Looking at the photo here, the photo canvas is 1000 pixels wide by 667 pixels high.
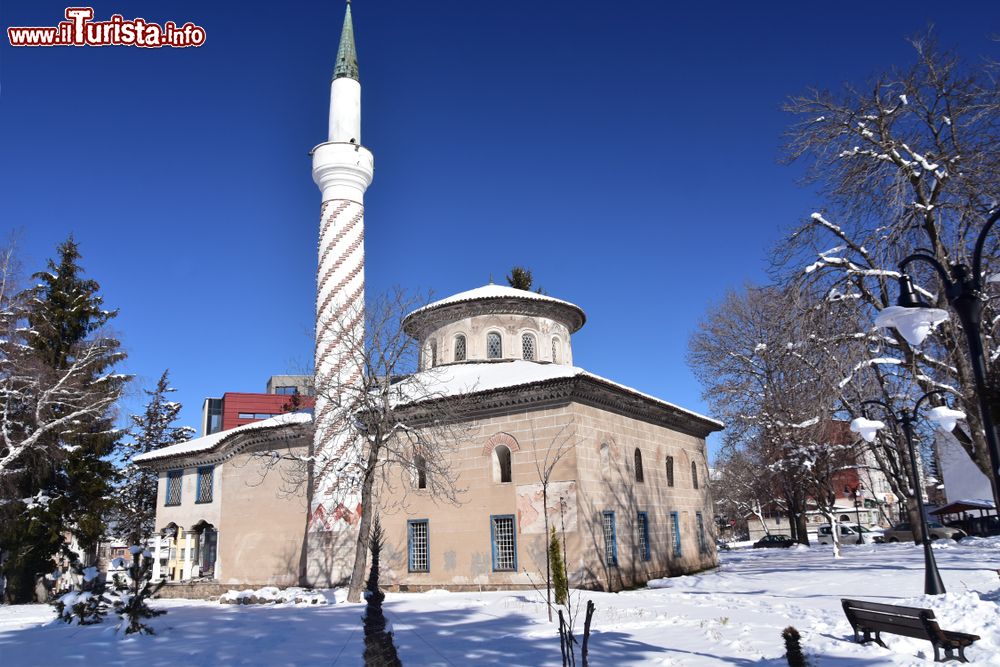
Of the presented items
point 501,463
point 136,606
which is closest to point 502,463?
point 501,463

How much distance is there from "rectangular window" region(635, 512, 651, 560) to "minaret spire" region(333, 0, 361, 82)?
17130mm

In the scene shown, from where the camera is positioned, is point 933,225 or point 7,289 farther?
point 7,289

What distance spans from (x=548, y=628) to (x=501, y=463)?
7.85 meters

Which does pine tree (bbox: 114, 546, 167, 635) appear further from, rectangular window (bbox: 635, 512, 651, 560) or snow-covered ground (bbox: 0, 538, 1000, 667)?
rectangular window (bbox: 635, 512, 651, 560)

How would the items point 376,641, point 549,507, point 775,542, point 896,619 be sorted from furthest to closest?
point 775,542, point 549,507, point 896,619, point 376,641

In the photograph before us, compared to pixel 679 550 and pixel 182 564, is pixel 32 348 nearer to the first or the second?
pixel 182 564

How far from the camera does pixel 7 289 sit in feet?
73.9

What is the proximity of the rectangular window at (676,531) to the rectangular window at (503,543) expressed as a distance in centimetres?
658

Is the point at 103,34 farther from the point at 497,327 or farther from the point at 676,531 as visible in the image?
the point at 676,531

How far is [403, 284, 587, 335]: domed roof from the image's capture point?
24.3 meters

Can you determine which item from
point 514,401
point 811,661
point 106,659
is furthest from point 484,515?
point 811,661

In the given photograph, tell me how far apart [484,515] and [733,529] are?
55.2m

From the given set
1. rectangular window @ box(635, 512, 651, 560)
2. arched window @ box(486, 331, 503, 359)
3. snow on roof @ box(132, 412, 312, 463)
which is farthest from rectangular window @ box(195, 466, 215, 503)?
rectangular window @ box(635, 512, 651, 560)

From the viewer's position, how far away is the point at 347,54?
81.0 ft
